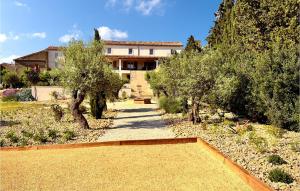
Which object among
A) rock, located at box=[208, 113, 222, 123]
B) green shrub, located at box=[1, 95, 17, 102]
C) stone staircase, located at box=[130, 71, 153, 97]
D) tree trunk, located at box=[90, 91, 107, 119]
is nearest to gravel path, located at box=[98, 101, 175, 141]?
tree trunk, located at box=[90, 91, 107, 119]

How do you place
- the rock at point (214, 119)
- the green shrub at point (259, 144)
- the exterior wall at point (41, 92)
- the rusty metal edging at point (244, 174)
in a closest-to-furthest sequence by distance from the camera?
1. the rusty metal edging at point (244, 174)
2. the green shrub at point (259, 144)
3. the rock at point (214, 119)
4. the exterior wall at point (41, 92)

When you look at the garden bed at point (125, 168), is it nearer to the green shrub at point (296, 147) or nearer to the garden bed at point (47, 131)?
the garden bed at point (47, 131)

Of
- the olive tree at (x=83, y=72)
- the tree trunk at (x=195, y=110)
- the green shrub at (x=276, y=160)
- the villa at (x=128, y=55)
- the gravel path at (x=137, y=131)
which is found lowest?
the green shrub at (x=276, y=160)

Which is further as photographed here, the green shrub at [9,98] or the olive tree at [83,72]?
the green shrub at [9,98]

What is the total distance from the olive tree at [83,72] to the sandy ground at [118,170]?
4.95 metres

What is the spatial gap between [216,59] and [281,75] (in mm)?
3139

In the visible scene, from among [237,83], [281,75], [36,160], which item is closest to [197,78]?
[237,83]

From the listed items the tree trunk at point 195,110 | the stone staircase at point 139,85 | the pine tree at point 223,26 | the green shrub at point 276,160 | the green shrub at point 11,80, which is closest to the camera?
the green shrub at point 276,160

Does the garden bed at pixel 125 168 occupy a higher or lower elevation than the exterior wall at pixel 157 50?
lower

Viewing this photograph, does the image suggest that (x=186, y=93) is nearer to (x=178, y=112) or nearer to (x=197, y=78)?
(x=197, y=78)

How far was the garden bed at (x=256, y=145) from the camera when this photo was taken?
9.45m

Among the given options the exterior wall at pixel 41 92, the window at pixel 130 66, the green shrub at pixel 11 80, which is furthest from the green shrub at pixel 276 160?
the window at pixel 130 66

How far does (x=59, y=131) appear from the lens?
16.2 metres

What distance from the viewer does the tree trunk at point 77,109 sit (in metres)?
17.3
